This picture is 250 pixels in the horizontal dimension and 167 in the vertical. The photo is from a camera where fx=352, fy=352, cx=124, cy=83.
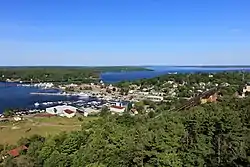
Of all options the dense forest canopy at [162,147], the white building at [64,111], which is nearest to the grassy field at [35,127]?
the white building at [64,111]

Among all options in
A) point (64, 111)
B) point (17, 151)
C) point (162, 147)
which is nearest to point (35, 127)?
point (64, 111)

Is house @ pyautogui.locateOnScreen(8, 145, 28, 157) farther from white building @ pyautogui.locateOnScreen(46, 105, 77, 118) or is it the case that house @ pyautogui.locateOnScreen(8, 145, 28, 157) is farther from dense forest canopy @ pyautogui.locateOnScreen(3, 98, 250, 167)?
white building @ pyautogui.locateOnScreen(46, 105, 77, 118)

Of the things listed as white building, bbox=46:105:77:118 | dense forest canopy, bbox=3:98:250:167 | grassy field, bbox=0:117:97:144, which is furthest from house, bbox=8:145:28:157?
white building, bbox=46:105:77:118

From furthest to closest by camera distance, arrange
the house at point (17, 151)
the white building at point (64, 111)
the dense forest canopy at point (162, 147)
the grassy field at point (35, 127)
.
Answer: the white building at point (64, 111)
the grassy field at point (35, 127)
the house at point (17, 151)
the dense forest canopy at point (162, 147)

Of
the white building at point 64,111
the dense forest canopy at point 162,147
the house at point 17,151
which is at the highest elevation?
the dense forest canopy at point 162,147

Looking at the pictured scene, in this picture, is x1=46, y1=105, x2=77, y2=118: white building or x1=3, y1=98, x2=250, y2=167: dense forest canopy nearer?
x1=3, y1=98, x2=250, y2=167: dense forest canopy

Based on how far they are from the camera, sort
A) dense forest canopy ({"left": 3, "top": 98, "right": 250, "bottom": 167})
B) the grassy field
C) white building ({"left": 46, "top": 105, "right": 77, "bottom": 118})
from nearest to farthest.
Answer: dense forest canopy ({"left": 3, "top": 98, "right": 250, "bottom": 167}), the grassy field, white building ({"left": 46, "top": 105, "right": 77, "bottom": 118})

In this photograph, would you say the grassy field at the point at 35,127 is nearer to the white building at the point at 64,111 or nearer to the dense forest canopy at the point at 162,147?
the white building at the point at 64,111

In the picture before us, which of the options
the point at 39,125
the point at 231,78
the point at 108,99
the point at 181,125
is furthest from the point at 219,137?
the point at 231,78

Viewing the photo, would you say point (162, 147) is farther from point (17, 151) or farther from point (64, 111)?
point (64, 111)

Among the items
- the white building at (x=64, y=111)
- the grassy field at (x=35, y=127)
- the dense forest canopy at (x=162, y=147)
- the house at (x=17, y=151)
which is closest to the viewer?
the dense forest canopy at (x=162, y=147)
